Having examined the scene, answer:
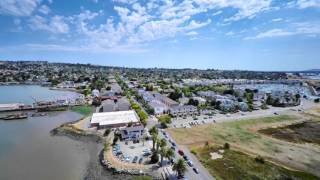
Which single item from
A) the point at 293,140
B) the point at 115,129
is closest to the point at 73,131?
the point at 115,129

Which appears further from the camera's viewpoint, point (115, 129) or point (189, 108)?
point (189, 108)

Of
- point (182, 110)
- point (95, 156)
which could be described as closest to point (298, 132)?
point (182, 110)

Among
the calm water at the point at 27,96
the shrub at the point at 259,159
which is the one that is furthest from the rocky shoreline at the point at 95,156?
the calm water at the point at 27,96

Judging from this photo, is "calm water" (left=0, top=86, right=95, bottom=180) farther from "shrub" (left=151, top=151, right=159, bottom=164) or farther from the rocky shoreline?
"shrub" (left=151, top=151, right=159, bottom=164)

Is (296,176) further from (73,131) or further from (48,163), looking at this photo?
(73,131)

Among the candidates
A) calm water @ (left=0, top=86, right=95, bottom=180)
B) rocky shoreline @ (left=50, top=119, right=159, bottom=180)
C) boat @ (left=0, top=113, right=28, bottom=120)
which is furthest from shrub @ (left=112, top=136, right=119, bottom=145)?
boat @ (left=0, top=113, right=28, bottom=120)
